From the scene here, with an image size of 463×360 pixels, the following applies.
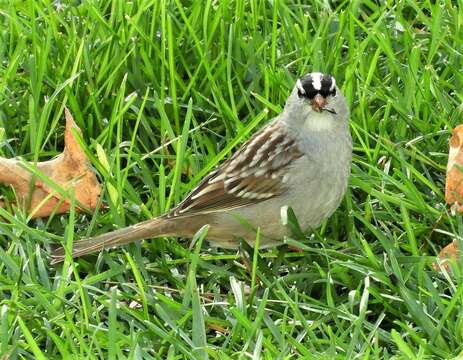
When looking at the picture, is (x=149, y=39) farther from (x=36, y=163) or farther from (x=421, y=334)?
(x=421, y=334)

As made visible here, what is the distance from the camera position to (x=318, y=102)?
14.0 ft

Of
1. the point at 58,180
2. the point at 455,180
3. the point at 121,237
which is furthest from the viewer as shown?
the point at 58,180

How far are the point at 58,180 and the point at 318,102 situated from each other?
0.95 metres

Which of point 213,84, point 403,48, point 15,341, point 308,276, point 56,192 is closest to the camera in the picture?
point 15,341

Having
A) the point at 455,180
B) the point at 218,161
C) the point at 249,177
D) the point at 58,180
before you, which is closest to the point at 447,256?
the point at 455,180

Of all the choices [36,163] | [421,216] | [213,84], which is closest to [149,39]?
[213,84]

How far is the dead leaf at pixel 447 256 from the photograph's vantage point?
399 cm

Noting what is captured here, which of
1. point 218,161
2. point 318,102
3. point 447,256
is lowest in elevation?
point 447,256

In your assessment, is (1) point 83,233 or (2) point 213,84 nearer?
(1) point 83,233

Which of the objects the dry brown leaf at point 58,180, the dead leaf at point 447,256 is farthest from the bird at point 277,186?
the dead leaf at point 447,256

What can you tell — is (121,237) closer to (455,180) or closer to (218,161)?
(218,161)

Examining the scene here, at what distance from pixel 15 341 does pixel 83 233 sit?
808 millimetres

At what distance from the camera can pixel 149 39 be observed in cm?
501

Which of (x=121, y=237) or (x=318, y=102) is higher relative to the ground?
(x=318, y=102)
